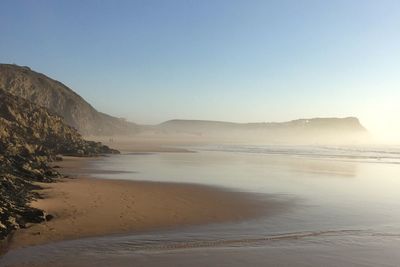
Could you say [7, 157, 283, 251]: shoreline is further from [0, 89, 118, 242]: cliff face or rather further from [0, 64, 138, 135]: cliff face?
[0, 64, 138, 135]: cliff face

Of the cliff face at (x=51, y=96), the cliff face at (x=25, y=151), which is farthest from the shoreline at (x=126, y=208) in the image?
the cliff face at (x=51, y=96)

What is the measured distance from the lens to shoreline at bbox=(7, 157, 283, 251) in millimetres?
11297

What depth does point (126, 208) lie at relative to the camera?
1459 centimetres

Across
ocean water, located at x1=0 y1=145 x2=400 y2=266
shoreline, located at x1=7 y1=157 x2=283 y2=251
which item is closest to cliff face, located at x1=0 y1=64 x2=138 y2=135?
shoreline, located at x1=7 y1=157 x2=283 y2=251

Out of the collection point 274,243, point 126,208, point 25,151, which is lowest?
point 274,243

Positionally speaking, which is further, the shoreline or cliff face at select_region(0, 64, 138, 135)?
cliff face at select_region(0, 64, 138, 135)

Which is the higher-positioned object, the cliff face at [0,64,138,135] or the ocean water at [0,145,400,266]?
the cliff face at [0,64,138,135]

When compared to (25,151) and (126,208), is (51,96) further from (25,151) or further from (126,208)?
(126,208)

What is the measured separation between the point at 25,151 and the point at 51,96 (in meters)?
71.3

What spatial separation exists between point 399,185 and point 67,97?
8953cm

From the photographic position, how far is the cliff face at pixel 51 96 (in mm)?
83250

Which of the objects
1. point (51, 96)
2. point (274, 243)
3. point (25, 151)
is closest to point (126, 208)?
point (274, 243)

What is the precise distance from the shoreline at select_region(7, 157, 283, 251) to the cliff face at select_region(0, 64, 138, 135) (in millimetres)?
58702

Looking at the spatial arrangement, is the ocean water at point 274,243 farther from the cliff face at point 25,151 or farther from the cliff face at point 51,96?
the cliff face at point 51,96
